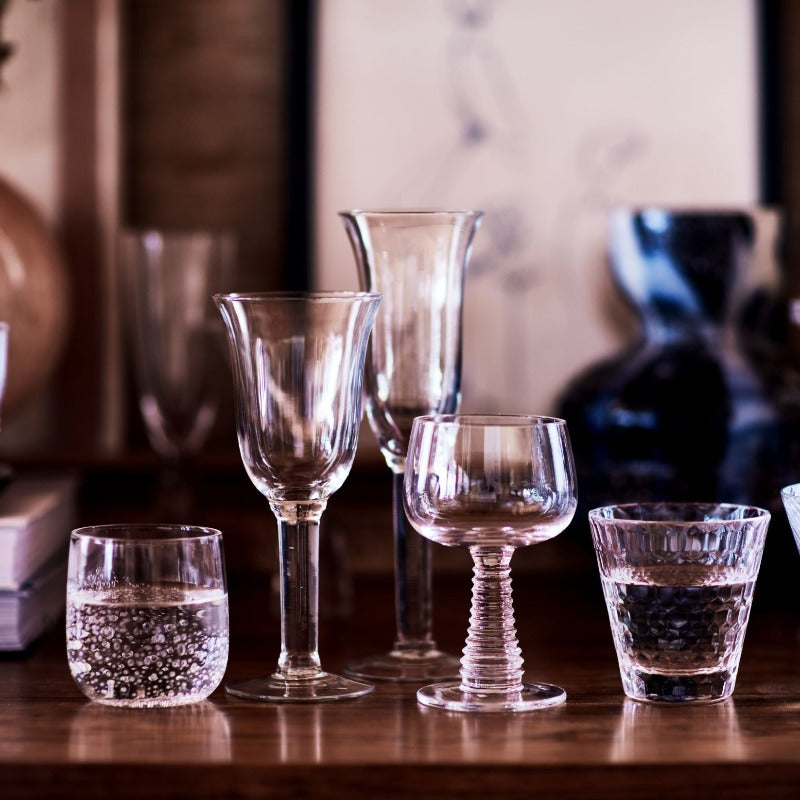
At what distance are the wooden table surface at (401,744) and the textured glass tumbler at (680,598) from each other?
0.07 ft

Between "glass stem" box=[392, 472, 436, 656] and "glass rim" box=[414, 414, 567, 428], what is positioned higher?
"glass rim" box=[414, 414, 567, 428]

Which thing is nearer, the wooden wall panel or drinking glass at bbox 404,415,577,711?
drinking glass at bbox 404,415,577,711

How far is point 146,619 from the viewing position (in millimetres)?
843

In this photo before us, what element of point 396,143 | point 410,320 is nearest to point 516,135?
point 396,143

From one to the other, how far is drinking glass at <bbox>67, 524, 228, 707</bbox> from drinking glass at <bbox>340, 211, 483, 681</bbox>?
0.15 meters

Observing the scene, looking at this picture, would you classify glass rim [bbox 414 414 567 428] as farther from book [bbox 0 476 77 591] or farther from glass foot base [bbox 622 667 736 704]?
book [bbox 0 476 77 591]

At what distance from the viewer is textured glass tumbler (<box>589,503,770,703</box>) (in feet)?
2.81

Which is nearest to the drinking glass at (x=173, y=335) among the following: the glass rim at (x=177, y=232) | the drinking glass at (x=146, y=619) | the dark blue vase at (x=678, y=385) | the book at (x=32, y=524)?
the glass rim at (x=177, y=232)

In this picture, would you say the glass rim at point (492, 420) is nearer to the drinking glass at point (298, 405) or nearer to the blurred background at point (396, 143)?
the drinking glass at point (298, 405)

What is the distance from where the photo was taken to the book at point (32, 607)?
1.01 metres

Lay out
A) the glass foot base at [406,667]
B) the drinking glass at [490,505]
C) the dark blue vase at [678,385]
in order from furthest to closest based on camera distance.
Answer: the dark blue vase at [678,385], the glass foot base at [406,667], the drinking glass at [490,505]

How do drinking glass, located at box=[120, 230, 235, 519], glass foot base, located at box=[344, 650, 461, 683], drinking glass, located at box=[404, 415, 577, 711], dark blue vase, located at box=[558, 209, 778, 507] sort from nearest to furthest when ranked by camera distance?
drinking glass, located at box=[404, 415, 577, 711] < glass foot base, located at box=[344, 650, 461, 683] < dark blue vase, located at box=[558, 209, 778, 507] < drinking glass, located at box=[120, 230, 235, 519]

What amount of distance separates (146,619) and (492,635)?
22cm

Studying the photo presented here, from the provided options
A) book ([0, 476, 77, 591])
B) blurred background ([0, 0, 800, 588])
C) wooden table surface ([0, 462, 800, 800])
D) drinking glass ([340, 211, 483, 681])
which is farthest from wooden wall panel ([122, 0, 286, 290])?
wooden table surface ([0, 462, 800, 800])
